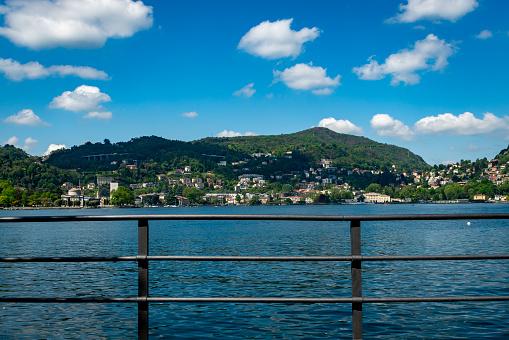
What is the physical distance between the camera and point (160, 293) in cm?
1463

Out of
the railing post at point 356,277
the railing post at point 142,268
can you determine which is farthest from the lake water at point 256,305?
the railing post at point 142,268

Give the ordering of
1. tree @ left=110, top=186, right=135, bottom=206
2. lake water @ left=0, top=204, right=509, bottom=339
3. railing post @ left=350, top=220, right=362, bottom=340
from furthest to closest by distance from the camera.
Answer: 1. tree @ left=110, top=186, right=135, bottom=206
2. lake water @ left=0, top=204, right=509, bottom=339
3. railing post @ left=350, top=220, right=362, bottom=340

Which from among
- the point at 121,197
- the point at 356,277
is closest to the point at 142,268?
the point at 356,277

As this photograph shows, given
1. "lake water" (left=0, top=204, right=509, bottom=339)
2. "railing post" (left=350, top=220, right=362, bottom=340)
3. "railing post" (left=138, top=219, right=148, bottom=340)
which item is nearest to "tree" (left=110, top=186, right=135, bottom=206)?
"lake water" (left=0, top=204, right=509, bottom=339)

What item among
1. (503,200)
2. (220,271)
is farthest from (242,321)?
(503,200)

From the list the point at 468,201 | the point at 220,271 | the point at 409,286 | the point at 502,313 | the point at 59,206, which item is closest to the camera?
the point at 502,313

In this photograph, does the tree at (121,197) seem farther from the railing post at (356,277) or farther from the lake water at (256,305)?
the railing post at (356,277)

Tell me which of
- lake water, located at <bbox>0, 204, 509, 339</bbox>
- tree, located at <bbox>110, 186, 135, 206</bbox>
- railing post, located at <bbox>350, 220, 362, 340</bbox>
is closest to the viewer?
railing post, located at <bbox>350, 220, 362, 340</bbox>

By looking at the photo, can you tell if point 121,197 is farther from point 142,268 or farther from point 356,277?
point 356,277

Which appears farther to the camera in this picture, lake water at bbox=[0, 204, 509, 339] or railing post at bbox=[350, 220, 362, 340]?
lake water at bbox=[0, 204, 509, 339]

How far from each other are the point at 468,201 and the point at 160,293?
667 feet

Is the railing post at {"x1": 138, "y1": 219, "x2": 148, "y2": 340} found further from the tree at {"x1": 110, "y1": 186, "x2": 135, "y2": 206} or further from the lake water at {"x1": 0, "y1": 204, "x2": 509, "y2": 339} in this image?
the tree at {"x1": 110, "y1": 186, "x2": 135, "y2": 206}

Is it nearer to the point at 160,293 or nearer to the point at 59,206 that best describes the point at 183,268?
the point at 160,293

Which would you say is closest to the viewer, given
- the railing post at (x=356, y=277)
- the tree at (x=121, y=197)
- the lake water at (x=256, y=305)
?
the railing post at (x=356, y=277)
